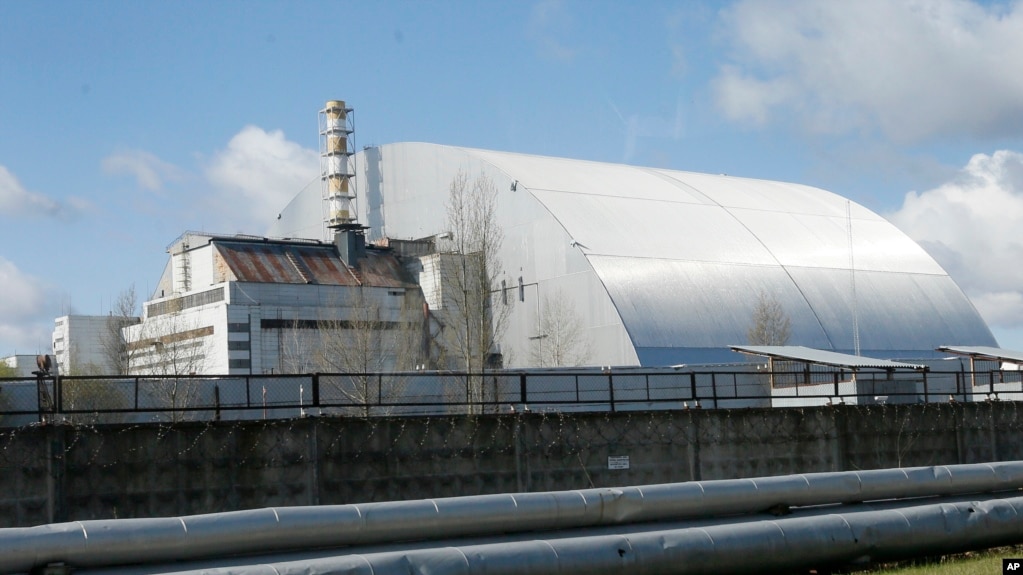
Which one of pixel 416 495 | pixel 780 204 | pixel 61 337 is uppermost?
pixel 780 204

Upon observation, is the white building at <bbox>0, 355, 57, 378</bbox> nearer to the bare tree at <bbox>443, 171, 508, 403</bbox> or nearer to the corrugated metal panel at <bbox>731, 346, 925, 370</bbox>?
the bare tree at <bbox>443, 171, 508, 403</bbox>

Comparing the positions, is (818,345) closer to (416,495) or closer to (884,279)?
(884,279)

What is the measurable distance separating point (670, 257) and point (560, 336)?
741 cm

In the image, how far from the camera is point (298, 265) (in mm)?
63344

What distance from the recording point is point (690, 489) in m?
16.6

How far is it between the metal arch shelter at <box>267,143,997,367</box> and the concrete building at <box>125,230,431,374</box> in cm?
536

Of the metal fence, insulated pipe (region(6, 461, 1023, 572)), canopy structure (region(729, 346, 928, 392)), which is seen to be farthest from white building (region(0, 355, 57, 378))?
insulated pipe (region(6, 461, 1023, 572))

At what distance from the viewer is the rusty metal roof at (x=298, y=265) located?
6116cm

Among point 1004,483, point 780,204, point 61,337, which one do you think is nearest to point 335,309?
point 61,337

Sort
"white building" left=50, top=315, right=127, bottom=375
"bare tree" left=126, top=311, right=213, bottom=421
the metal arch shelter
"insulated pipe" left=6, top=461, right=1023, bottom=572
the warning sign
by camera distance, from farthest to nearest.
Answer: "white building" left=50, top=315, right=127, bottom=375 < "bare tree" left=126, top=311, right=213, bottom=421 < the metal arch shelter < the warning sign < "insulated pipe" left=6, top=461, right=1023, bottom=572

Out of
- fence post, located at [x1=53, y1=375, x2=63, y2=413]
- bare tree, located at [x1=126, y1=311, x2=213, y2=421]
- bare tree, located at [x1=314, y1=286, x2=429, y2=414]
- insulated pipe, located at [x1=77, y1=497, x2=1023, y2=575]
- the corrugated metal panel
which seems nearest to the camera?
insulated pipe, located at [x1=77, y1=497, x2=1023, y2=575]

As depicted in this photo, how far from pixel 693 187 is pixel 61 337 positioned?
4122 centimetres

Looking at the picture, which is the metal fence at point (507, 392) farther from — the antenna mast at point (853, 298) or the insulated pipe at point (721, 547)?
the insulated pipe at point (721, 547)

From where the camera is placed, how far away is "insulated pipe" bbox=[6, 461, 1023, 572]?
13047 millimetres
